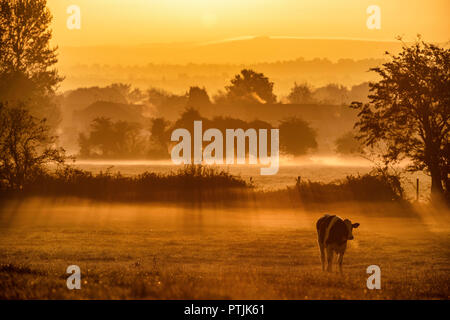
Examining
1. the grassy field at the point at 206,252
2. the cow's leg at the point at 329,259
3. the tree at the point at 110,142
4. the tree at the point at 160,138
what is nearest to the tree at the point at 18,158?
the grassy field at the point at 206,252

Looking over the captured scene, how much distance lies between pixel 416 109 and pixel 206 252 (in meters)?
22.8

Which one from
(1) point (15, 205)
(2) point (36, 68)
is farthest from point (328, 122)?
(1) point (15, 205)

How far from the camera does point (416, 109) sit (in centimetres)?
4506

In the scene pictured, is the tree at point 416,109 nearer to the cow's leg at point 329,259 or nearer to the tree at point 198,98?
the cow's leg at point 329,259

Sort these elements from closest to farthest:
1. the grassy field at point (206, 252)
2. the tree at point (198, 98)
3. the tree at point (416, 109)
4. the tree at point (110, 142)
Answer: the grassy field at point (206, 252) → the tree at point (416, 109) → the tree at point (110, 142) → the tree at point (198, 98)

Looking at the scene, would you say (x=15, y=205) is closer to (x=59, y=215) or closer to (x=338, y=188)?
(x=59, y=215)

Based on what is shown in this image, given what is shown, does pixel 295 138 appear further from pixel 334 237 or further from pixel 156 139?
pixel 334 237

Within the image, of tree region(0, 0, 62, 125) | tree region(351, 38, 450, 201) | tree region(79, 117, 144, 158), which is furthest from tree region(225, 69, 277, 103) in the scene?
tree region(351, 38, 450, 201)

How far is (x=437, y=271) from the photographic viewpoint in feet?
74.4

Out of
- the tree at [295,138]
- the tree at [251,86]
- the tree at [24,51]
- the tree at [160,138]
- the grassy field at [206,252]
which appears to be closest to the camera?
the grassy field at [206,252]

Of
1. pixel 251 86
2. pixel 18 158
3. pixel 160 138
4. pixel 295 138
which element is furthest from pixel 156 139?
pixel 18 158

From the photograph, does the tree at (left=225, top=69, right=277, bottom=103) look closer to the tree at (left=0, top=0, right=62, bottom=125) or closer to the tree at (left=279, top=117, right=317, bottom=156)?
the tree at (left=279, top=117, right=317, bottom=156)

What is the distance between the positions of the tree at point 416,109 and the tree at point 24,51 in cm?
4610

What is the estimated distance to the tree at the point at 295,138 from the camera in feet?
380
